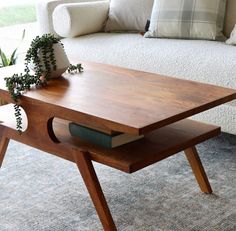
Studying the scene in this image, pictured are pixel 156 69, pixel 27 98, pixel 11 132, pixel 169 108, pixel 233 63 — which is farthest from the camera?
pixel 156 69

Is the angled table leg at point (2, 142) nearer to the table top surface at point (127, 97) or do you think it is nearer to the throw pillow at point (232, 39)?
the table top surface at point (127, 97)

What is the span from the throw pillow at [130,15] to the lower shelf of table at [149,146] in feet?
3.88

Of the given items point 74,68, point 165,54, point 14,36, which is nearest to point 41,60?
point 74,68

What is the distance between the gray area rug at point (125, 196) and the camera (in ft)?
5.69

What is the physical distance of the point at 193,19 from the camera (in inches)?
103

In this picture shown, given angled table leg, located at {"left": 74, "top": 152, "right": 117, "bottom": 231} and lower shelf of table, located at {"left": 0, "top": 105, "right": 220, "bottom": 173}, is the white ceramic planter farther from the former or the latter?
angled table leg, located at {"left": 74, "top": 152, "right": 117, "bottom": 231}

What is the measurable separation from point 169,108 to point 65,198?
61 centimetres

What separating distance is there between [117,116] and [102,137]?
193 mm

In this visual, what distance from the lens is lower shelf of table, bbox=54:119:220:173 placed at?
155 cm

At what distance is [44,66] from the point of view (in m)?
1.88

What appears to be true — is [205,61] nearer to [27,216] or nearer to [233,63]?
[233,63]

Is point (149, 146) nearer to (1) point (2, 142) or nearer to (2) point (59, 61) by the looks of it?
(2) point (59, 61)

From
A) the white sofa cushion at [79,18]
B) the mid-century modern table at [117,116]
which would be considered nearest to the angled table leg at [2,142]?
the mid-century modern table at [117,116]

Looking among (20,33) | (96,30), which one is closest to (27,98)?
(96,30)
